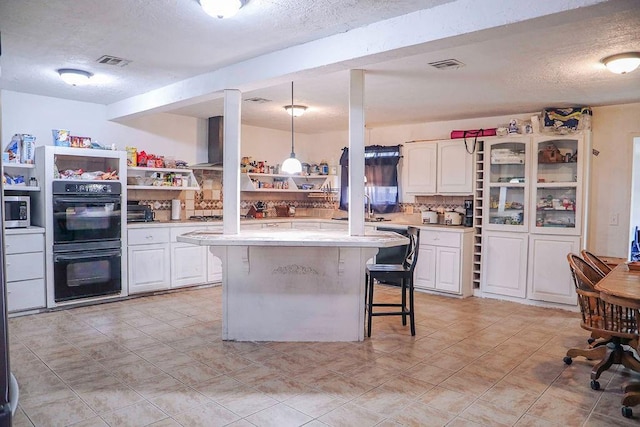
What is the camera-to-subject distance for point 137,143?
5781 millimetres

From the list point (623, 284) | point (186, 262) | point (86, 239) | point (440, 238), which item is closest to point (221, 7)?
point (623, 284)

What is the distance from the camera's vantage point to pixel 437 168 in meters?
5.89

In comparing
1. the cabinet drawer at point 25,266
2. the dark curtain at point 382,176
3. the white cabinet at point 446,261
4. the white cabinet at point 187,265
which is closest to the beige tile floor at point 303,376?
the cabinet drawer at point 25,266

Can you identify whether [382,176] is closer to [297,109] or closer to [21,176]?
[297,109]

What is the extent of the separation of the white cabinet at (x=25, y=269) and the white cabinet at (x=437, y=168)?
4448 millimetres

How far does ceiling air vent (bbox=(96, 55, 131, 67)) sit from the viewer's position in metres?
3.66

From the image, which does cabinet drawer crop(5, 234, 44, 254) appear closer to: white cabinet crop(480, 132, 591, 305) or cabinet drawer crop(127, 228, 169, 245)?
cabinet drawer crop(127, 228, 169, 245)

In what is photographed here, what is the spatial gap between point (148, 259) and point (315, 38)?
3394 mm

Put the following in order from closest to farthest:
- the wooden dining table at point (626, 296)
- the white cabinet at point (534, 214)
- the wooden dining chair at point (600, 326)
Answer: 1. the wooden dining table at point (626, 296)
2. the wooden dining chair at point (600, 326)
3. the white cabinet at point (534, 214)

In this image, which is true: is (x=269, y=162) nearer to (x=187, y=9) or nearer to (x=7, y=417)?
(x=187, y=9)

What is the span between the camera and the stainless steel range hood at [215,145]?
6.02 metres

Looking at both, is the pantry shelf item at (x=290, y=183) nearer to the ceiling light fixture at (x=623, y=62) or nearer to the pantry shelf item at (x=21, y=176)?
the pantry shelf item at (x=21, y=176)

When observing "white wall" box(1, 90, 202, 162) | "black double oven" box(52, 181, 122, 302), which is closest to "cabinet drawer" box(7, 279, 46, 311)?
"black double oven" box(52, 181, 122, 302)

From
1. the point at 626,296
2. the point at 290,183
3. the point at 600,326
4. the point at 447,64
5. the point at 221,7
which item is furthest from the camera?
the point at 290,183
